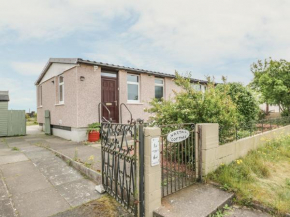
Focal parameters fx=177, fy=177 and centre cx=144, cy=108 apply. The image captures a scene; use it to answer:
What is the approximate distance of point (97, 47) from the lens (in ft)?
38.9

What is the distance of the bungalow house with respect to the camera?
7.92 metres

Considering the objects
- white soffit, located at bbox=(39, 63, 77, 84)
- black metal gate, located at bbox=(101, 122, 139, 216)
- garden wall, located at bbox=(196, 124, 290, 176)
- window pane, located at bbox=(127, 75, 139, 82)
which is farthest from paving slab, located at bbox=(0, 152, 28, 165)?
window pane, located at bbox=(127, 75, 139, 82)

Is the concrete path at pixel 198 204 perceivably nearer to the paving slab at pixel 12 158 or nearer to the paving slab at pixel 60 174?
the paving slab at pixel 60 174

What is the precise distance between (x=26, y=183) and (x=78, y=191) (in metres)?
1.25

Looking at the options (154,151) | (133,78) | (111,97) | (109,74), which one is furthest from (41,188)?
(133,78)

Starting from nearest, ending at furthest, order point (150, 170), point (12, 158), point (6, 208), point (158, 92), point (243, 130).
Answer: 1. point (150, 170)
2. point (6, 208)
3. point (12, 158)
4. point (243, 130)
5. point (158, 92)

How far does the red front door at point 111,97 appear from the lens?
8.62 meters

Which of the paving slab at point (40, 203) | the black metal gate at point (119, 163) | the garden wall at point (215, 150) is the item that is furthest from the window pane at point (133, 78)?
the paving slab at point (40, 203)

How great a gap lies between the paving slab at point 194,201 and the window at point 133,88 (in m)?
6.93

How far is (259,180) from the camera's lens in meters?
3.49

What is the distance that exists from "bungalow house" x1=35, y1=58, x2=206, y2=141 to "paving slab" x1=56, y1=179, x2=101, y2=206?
14.0ft

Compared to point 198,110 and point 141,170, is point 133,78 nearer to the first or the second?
point 198,110

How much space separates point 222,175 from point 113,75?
23.1 ft

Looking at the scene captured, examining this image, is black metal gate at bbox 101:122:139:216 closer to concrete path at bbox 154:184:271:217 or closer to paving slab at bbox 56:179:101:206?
paving slab at bbox 56:179:101:206
